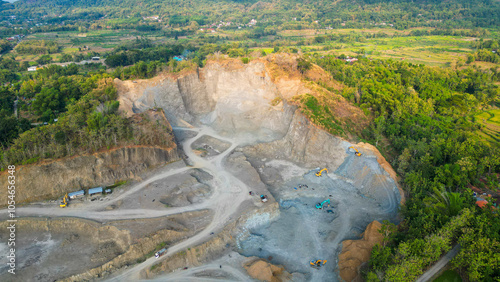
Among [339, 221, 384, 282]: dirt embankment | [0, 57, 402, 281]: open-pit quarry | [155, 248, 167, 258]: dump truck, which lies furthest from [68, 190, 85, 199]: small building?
[339, 221, 384, 282]: dirt embankment

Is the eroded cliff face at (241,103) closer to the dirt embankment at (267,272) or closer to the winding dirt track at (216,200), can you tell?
the winding dirt track at (216,200)

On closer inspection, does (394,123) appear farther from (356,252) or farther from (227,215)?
(227,215)

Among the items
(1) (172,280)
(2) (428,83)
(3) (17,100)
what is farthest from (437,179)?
(3) (17,100)

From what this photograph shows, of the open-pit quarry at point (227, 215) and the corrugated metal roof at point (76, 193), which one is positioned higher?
the corrugated metal roof at point (76, 193)

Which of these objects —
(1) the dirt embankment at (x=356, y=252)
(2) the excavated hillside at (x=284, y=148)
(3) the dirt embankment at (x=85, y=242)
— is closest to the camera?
(1) the dirt embankment at (x=356, y=252)

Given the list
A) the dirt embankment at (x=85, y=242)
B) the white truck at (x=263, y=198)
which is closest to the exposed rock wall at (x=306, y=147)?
the white truck at (x=263, y=198)

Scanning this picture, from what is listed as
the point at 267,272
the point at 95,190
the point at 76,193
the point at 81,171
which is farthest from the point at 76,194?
the point at 267,272

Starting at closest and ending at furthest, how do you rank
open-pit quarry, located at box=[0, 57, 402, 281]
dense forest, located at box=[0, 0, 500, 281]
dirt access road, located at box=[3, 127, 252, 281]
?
dense forest, located at box=[0, 0, 500, 281]
open-pit quarry, located at box=[0, 57, 402, 281]
dirt access road, located at box=[3, 127, 252, 281]

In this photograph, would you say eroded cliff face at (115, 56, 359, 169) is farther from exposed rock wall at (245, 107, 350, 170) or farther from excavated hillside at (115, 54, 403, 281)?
excavated hillside at (115, 54, 403, 281)
